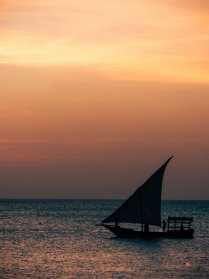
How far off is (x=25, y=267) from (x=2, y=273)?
421 cm

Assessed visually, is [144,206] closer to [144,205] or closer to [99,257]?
[144,205]

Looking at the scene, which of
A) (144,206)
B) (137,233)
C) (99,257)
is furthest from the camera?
(137,233)

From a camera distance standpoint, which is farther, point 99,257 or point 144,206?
point 144,206

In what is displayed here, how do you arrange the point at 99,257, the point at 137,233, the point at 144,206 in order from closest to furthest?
the point at 99,257 → the point at 144,206 → the point at 137,233

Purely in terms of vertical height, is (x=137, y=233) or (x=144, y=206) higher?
(x=144, y=206)

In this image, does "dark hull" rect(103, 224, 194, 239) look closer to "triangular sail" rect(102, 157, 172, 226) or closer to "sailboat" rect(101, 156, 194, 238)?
"sailboat" rect(101, 156, 194, 238)

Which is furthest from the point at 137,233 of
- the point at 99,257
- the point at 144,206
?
the point at 99,257

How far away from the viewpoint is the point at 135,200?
82.3 meters

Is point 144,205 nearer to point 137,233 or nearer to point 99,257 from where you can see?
point 137,233

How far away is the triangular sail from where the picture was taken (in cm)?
8231

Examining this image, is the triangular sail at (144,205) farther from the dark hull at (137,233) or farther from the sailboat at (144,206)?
the dark hull at (137,233)

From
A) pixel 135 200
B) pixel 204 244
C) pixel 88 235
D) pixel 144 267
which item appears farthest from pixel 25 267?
pixel 88 235

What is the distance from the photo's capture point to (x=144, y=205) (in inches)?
3243

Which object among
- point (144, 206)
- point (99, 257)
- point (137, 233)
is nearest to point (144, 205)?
point (144, 206)
